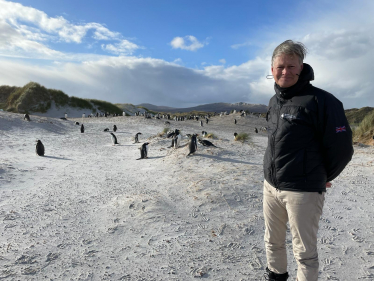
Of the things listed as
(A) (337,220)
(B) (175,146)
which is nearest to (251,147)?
(B) (175,146)

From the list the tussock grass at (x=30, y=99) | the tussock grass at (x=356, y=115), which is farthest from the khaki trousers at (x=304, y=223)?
the tussock grass at (x=30, y=99)

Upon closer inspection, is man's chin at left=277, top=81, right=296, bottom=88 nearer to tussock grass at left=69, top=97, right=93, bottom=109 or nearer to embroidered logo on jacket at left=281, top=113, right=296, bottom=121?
embroidered logo on jacket at left=281, top=113, right=296, bottom=121

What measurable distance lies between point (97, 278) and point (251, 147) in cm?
875

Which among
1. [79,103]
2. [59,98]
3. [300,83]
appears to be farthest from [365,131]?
[59,98]

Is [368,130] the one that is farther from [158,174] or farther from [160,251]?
[160,251]

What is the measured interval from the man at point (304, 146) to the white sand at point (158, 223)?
3.15 ft

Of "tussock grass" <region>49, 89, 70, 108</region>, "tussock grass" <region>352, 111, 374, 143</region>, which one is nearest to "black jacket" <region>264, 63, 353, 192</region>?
"tussock grass" <region>352, 111, 374, 143</region>

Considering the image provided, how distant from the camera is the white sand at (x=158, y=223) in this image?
2705 mm

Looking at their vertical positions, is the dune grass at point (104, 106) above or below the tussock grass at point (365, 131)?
above

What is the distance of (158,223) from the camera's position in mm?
3766

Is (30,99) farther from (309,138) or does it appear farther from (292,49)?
(309,138)

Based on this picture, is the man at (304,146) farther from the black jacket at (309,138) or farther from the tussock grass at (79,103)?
the tussock grass at (79,103)

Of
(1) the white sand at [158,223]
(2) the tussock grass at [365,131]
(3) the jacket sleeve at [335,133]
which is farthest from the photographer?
(2) the tussock grass at [365,131]

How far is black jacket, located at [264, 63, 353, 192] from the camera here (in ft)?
5.73
